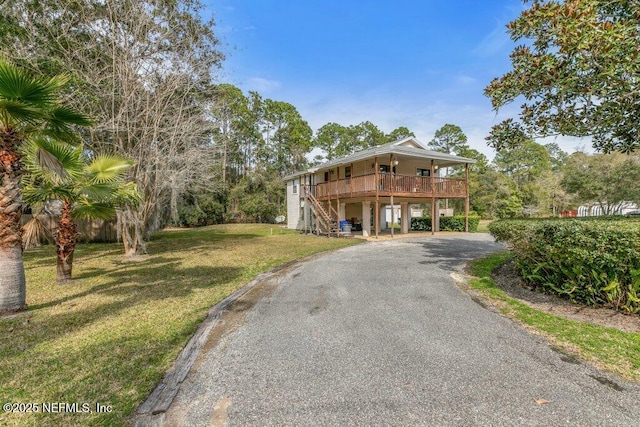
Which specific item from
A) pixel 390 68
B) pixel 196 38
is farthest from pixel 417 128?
pixel 196 38

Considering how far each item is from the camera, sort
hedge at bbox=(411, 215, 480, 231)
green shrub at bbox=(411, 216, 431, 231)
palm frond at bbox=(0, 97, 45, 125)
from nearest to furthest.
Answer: palm frond at bbox=(0, 97, 45, 125)
hedge at bbox=(411, 215, 480, 231)
green shrub at bbox=(411, 216, 431, 231)

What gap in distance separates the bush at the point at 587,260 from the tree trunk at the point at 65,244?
1011 cm

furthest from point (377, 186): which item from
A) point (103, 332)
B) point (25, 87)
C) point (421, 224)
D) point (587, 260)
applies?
point (25, 87)

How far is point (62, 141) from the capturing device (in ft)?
20.5

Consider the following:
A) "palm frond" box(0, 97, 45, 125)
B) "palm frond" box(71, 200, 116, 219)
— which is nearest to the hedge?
"palm frond" box(71, 200, 116, 219)

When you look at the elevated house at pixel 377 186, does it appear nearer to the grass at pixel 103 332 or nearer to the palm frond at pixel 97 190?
the grass at pixel 103 332

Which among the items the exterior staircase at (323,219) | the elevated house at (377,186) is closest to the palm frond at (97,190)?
the elevated house at (377,186)

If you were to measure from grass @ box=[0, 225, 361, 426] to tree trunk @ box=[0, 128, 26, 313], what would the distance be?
1.42 ft

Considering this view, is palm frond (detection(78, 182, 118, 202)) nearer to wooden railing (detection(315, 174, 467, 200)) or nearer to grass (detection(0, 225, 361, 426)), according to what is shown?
grass (detection(0, 225, 361, 426))

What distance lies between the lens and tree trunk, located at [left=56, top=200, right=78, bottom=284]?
23.2ft

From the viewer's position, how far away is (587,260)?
187 inches

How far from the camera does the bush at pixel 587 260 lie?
439 centimetres

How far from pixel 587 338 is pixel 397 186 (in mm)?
13110

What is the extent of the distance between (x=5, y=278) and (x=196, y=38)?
35.6 feet
